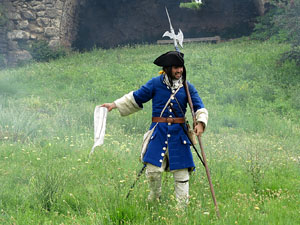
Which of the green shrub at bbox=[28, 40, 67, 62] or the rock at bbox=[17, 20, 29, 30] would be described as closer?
the green shrub at bbox=[28, 40, 67, 62]

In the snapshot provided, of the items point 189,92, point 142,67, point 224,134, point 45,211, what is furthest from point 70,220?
point 142,67

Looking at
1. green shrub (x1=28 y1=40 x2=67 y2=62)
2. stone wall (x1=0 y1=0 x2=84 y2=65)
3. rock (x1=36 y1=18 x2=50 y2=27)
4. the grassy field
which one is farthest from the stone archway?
the grassy field

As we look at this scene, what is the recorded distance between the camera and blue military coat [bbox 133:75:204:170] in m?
4.07

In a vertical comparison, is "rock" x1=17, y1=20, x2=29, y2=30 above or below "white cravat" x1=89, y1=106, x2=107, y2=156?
above

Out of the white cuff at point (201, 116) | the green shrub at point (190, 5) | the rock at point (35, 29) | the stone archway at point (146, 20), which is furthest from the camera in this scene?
the green shrub at point (190, 5)

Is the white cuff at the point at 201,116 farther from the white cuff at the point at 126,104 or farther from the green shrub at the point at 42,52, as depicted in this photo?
the green shrub at the point at 42,52

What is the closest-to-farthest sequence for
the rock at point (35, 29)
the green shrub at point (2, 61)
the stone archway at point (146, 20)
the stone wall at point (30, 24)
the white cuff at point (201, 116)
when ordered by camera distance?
the white cuff at point (201, 116) → the green shrub at point (2, 61) → the stone wall at point (30, 24) → the rock at point (35, 29) → the stone archway at point (146, 20)

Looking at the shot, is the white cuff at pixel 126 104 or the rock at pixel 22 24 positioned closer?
the white cuff at pixel 126 104

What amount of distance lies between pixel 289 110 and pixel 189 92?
6.08 m

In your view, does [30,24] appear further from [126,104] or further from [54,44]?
[126,104]

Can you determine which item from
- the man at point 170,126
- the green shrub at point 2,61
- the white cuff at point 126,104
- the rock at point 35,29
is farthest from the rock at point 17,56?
the man at point 170,126

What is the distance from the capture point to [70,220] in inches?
145

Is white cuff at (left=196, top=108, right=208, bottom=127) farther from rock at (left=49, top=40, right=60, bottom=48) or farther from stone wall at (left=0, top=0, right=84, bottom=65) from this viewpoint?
rock at (left=49, top=40, right=60, bottom=48)

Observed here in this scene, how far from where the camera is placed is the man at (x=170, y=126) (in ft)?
13.4
